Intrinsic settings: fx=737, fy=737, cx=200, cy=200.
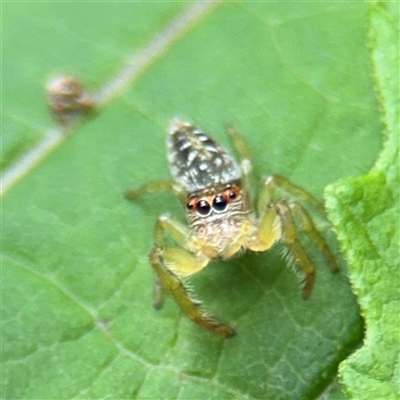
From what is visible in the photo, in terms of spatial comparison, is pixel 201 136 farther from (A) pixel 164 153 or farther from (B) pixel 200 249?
(B) pixel 200 249

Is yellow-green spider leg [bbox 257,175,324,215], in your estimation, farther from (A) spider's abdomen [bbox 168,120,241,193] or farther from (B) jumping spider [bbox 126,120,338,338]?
(A) spider's abdomen [bbox 168,120,241,193]

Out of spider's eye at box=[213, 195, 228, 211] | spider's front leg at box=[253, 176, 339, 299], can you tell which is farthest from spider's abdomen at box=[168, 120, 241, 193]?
spider's front leg at box=[253, 176, 339, 299]

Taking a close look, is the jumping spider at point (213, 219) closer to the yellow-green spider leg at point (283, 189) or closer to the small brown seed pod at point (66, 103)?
the yellow-green spider leg at point (283, 189)

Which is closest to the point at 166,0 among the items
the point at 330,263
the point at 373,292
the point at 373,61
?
the point at 373,61

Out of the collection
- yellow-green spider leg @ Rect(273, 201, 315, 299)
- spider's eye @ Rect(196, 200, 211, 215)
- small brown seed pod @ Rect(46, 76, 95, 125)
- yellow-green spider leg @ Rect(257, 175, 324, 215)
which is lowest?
yellow-green spider leg @ Rect(273, 201, 315, 299)

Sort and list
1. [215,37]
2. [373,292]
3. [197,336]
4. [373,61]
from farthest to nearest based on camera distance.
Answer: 1. [215,37]
2. [197,336]
3. [373,61]
4. [373,292]

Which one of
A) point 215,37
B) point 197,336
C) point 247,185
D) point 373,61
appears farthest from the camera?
point 215,37

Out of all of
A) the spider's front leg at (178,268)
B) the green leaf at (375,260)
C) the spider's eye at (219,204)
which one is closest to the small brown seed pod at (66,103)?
the spider's front leg at (178,268)
